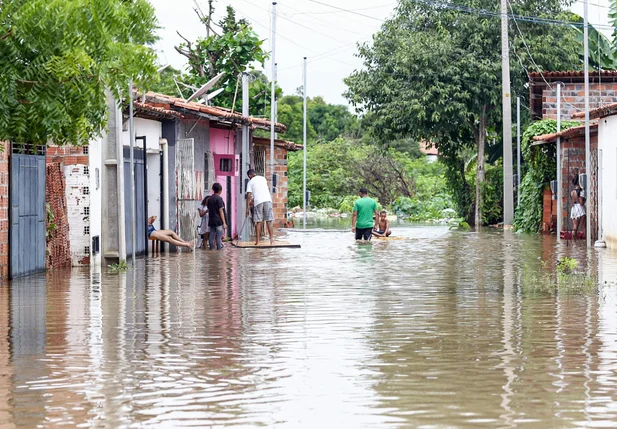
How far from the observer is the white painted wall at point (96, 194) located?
67.9 feet

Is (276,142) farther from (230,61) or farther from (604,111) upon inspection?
(604,111)

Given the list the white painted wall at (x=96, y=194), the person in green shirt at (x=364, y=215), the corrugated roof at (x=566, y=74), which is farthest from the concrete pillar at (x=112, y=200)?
the corrugated roof at (x=566, y=74)

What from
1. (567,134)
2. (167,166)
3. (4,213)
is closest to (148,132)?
(167,166)

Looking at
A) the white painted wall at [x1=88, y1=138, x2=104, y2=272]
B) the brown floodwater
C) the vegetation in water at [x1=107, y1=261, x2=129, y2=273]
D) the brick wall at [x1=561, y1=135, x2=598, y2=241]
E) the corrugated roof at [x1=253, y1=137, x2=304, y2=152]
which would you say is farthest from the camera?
the corrugated roof at [x1=253, y1=137, x2=304, y2=152]

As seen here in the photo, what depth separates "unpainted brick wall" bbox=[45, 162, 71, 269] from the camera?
787 inches

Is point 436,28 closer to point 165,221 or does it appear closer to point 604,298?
point 165,221

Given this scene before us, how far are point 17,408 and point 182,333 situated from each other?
381cm

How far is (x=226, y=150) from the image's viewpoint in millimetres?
33031

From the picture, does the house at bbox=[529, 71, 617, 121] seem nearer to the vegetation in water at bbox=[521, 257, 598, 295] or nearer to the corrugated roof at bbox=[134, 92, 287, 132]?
the corrugated roof at bbox=[134, 92, 287, 132]

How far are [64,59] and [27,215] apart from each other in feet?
28.0

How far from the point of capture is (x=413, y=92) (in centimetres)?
4584

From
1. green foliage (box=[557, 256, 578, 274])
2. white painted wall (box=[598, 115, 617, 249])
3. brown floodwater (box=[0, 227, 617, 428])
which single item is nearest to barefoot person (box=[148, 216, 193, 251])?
brown floodwater (box=[0, 227, 617, 428])

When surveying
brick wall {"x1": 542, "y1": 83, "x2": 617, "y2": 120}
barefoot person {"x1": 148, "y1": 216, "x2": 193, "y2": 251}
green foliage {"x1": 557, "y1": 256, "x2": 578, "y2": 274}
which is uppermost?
brick wall {"x1": 542, "y1": 83, "x2": 617, "y2": 120}

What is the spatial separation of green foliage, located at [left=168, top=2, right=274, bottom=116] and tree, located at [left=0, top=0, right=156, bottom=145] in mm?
31261
